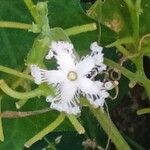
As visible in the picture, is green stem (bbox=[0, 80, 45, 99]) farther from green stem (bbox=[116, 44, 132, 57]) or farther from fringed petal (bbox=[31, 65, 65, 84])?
green stem (bbox=[116, 44, 132, 57])

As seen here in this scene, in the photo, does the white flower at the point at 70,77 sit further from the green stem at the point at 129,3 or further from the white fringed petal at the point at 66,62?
the green stem at the point at 129,3

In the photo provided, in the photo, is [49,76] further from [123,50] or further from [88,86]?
[123,50]

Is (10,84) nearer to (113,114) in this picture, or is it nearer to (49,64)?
(49,64)

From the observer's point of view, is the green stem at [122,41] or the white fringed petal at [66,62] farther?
the green stem at [122,41]

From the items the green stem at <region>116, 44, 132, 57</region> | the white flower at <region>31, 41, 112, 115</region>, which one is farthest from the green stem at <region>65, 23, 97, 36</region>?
the green stem at <region>116, 44, 132, 57</region>

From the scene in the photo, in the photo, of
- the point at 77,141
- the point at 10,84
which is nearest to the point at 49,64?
the point at 10,84

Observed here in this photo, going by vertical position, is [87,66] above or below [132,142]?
above

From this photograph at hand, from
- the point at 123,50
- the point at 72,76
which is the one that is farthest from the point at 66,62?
the point at 123,50

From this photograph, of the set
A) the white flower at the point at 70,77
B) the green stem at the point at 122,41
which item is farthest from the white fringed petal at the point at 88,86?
the green stem at the point at 122,41
